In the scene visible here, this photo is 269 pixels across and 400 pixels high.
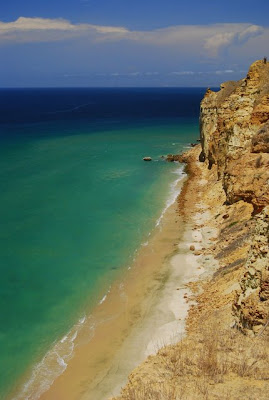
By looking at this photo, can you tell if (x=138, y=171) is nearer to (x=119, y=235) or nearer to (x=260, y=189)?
(x=119, y=235)

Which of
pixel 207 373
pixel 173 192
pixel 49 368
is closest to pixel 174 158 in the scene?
pixel 173 192

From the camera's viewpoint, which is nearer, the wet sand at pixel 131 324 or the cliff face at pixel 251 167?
the cliff face at pixel 251 167

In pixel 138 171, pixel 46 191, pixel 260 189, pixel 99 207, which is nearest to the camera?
pixel 260 189

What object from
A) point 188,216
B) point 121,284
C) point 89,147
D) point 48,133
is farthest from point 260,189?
point 48,133

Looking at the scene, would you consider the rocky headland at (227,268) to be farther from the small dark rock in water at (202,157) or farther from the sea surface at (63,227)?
the sea surface at (63,227)

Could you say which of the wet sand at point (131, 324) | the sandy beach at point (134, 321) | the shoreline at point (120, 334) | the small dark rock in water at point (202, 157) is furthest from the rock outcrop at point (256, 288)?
the small dark rock in water at point (202, 157)

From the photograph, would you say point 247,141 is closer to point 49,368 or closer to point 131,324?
point 131,324
